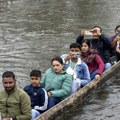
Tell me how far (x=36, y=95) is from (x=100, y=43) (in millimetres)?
3673

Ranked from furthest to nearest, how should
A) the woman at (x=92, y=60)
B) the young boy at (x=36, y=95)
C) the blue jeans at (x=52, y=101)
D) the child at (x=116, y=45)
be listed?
the child at (x=116, y=45)
the woman at (x=92, y=60)
the blue jeans at (x=52, y=101)
the young boy at (x=36, y=95)

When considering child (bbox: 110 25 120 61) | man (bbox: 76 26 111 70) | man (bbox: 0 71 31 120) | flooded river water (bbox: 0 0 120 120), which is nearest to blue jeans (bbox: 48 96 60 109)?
flooded river water (bbox: 0 0 120 120)

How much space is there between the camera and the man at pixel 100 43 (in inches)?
401

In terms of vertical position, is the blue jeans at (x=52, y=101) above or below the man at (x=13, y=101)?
Answer: below

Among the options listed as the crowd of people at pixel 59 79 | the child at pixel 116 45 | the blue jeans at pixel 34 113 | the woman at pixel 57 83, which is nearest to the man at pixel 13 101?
the crowd of people at pixel 59 79

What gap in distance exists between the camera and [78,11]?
21984mm

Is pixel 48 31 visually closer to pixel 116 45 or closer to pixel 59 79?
pixel 116 45

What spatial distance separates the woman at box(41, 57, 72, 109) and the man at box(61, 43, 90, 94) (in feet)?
1.54

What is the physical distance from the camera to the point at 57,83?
796cm

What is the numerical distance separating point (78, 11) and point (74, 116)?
14127mm

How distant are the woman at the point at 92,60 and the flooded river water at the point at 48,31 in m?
0.54

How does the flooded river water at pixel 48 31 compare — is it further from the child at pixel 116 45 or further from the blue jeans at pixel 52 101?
the child at pixel 116 45

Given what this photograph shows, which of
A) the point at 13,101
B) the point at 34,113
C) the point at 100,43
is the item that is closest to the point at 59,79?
the point at 34,113

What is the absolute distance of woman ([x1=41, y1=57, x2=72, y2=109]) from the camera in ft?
25.5
